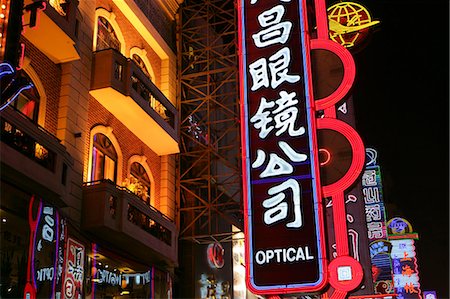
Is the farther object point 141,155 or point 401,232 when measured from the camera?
point 401,232

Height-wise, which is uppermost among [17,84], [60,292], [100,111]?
[100,111]

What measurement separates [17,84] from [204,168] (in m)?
9.99

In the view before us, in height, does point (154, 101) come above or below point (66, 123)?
above

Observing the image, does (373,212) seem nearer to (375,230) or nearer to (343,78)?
(375,230)

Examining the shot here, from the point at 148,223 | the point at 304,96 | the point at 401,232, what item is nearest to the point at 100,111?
the point at 148,223

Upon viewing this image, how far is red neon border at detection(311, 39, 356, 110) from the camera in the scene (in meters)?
12.9

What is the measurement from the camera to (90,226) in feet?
49.2

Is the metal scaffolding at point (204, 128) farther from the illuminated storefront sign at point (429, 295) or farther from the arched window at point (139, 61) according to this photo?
the illuminated storefront sign at point (429, 295)

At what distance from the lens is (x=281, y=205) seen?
12.5 meters

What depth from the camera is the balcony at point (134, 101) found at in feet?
55.8

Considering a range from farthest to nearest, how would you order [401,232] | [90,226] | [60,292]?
[401,232], [90,226], [60,292]

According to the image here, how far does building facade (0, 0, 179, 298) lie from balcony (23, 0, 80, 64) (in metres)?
0.03

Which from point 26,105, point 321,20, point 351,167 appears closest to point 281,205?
point 351,167

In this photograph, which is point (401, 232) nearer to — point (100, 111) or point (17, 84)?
point (100, 111)
